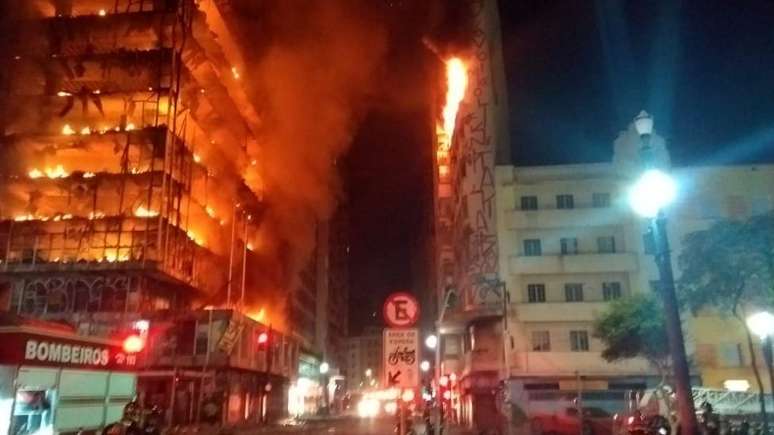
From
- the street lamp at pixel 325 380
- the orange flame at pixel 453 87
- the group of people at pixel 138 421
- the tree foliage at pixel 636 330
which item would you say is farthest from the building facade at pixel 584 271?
the street lamp at pixel 325 380

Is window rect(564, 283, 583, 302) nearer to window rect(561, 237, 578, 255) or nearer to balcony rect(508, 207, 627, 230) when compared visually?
window rect(561, 237, 578, 255)

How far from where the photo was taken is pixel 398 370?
9.96 metres

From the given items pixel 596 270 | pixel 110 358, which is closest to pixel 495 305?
pixel 596 270

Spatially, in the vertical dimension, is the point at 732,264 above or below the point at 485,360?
above

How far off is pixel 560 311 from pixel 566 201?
7.77 metres

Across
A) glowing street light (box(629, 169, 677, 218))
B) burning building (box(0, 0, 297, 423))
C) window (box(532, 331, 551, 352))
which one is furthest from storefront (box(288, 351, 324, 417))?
glowing street light (box(629, 169, 677, 218))

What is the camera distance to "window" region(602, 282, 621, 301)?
44.2 m

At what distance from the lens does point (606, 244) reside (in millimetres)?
45438

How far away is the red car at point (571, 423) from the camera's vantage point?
27609 millimetres

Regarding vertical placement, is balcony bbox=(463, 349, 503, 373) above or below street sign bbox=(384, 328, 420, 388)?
above

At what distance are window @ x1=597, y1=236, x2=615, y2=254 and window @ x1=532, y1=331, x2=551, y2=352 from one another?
22.4ft

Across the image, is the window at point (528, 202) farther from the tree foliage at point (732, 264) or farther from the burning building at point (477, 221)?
the tree foliage at point (732, 264)

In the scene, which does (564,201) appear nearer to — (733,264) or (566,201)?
(566,201)

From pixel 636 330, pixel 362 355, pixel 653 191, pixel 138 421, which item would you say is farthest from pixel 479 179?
pixel 362 355
